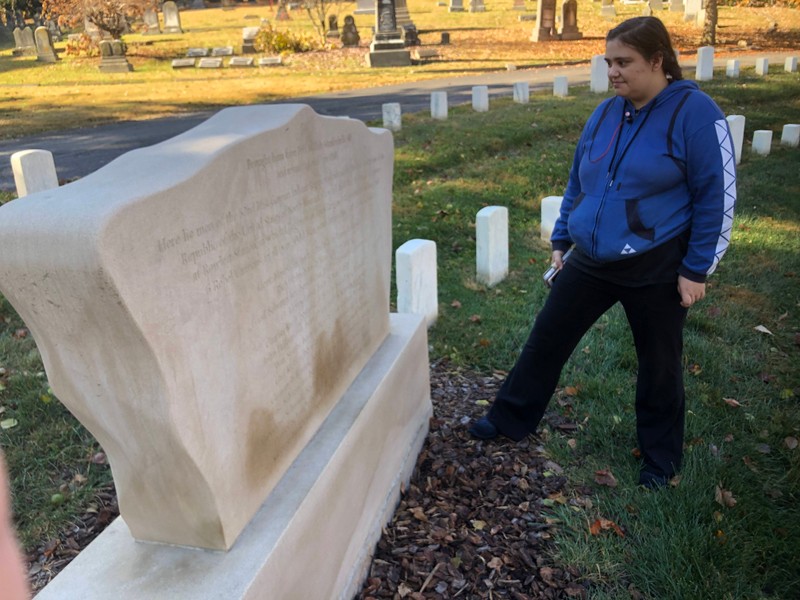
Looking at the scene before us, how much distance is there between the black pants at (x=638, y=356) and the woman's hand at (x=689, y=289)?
8 cm

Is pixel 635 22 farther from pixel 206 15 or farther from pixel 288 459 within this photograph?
pixel 206 15

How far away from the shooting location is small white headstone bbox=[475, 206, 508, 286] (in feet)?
19.8

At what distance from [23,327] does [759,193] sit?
8510 mm

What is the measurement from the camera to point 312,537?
2.46 meters

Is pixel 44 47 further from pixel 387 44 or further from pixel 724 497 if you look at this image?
pixel 724 497

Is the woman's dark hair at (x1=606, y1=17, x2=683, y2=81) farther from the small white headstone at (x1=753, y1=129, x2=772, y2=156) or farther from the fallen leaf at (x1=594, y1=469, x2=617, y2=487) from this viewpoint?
the small white headstone at (x1=753, y1=129, x2=772, y2=156)

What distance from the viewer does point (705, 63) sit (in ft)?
53.6

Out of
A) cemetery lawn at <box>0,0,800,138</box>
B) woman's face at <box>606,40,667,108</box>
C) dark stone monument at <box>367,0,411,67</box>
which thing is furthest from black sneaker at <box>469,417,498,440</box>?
dark stone monument at <box>367,0,411,67</box>

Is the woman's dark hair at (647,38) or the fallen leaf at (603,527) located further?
the fallen leaf at (603,527)

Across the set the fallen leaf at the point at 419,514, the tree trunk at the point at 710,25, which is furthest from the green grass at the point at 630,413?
the tree trunk at the point at 710,25

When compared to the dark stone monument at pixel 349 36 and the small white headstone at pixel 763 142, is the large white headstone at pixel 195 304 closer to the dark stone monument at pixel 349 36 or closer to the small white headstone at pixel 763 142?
the small white headstone at pixel 763 142

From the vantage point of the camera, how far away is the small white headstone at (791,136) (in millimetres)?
11336

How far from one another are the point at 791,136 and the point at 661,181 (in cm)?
1019

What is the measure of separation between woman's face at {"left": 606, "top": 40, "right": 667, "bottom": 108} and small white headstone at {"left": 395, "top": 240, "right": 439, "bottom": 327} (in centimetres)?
234
